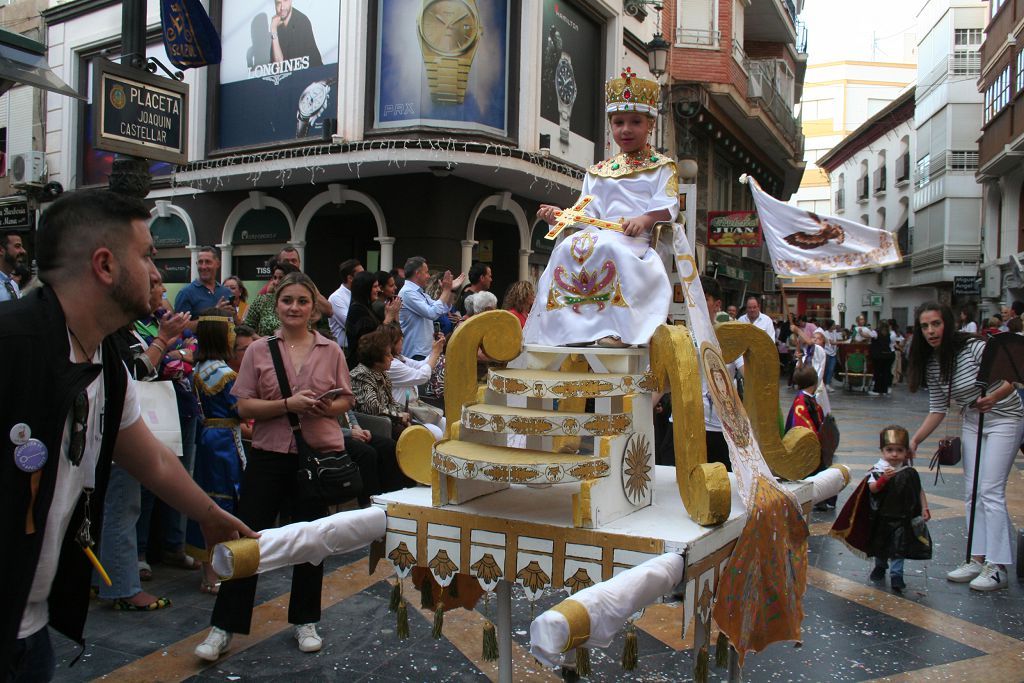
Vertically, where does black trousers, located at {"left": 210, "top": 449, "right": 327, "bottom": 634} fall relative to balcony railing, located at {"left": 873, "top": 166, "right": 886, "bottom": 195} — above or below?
below

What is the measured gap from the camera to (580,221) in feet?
11.6

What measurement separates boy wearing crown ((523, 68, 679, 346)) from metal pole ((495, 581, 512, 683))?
0.97m

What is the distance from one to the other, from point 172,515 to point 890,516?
4857 mm

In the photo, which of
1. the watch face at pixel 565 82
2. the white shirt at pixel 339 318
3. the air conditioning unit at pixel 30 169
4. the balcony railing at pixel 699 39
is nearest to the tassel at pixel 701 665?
the white shirt at pixel 339 318

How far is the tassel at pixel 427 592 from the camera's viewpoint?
3.22 meters

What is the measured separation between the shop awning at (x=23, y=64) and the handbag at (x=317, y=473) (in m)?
3.21

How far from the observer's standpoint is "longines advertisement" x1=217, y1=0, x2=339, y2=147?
45.1ft

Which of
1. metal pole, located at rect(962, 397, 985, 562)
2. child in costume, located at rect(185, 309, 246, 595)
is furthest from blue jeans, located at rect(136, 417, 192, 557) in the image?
metal pole, located at rect(962, 397, 985, 562)

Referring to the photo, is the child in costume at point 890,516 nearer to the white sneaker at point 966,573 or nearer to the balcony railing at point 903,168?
the white sneaker at point 966,573

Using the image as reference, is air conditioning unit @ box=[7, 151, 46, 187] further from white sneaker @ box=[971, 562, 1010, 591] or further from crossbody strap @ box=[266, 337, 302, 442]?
white sneaker @ box=[971, 562, 1010, 591]

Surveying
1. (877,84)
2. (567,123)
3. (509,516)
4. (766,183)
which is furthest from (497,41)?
(877,84)

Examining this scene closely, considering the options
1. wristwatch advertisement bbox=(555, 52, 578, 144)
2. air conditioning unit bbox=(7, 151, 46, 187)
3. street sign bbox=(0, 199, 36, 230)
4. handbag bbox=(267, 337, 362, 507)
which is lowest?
Answer: handbag bbox=(267, 337, 362, 507)

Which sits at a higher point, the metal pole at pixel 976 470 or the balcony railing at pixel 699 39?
the balcony railing at pixel 699 39

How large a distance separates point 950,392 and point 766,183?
2832 cm
